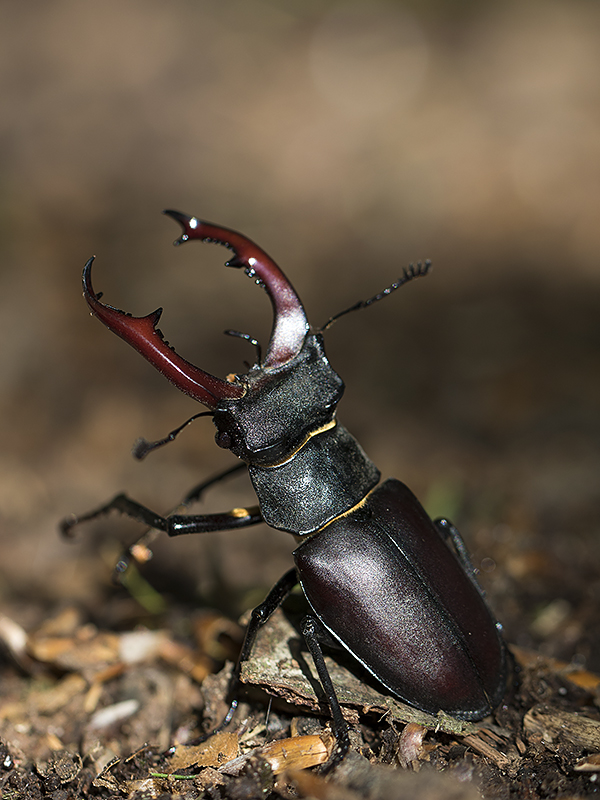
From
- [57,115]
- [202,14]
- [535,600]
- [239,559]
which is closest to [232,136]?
[57,115]

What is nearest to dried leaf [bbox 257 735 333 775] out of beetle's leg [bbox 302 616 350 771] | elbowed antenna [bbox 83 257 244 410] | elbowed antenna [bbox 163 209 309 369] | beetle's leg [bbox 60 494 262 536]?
beetle's leg [bbox 302 616 350 771]

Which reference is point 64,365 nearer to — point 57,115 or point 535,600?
point 535,600

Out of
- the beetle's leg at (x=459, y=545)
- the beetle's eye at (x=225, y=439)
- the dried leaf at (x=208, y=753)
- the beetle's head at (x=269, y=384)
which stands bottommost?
the dried leaf at (x=208, y=753)

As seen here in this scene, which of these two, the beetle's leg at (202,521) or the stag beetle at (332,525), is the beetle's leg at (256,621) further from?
the beetle's leg at (202,521)

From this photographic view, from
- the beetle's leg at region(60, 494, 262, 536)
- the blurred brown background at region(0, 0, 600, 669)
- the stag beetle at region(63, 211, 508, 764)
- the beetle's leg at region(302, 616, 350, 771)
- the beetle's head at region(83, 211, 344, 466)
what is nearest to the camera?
A: the beetle's leg at region(302, 616, 350, 771)

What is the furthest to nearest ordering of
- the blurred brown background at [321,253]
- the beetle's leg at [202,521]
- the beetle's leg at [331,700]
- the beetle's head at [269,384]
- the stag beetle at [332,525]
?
the blurred brown background at [321,253], the beetle's leg at [202,521], the beetle's head at [269,384], the stag beetle at [332,525], the beetle's leg at [331,700]

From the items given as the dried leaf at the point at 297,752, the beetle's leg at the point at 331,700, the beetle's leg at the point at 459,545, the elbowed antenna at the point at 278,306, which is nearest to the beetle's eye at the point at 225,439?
the elbowed antenna at the point at 278,306

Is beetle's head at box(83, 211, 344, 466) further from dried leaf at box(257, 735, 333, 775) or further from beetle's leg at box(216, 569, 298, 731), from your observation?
dried leaf at box(257, 735, 333, 775)

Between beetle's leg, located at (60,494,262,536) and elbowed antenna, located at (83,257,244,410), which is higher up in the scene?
elbowed antenna, located at (83,257,244,410)
